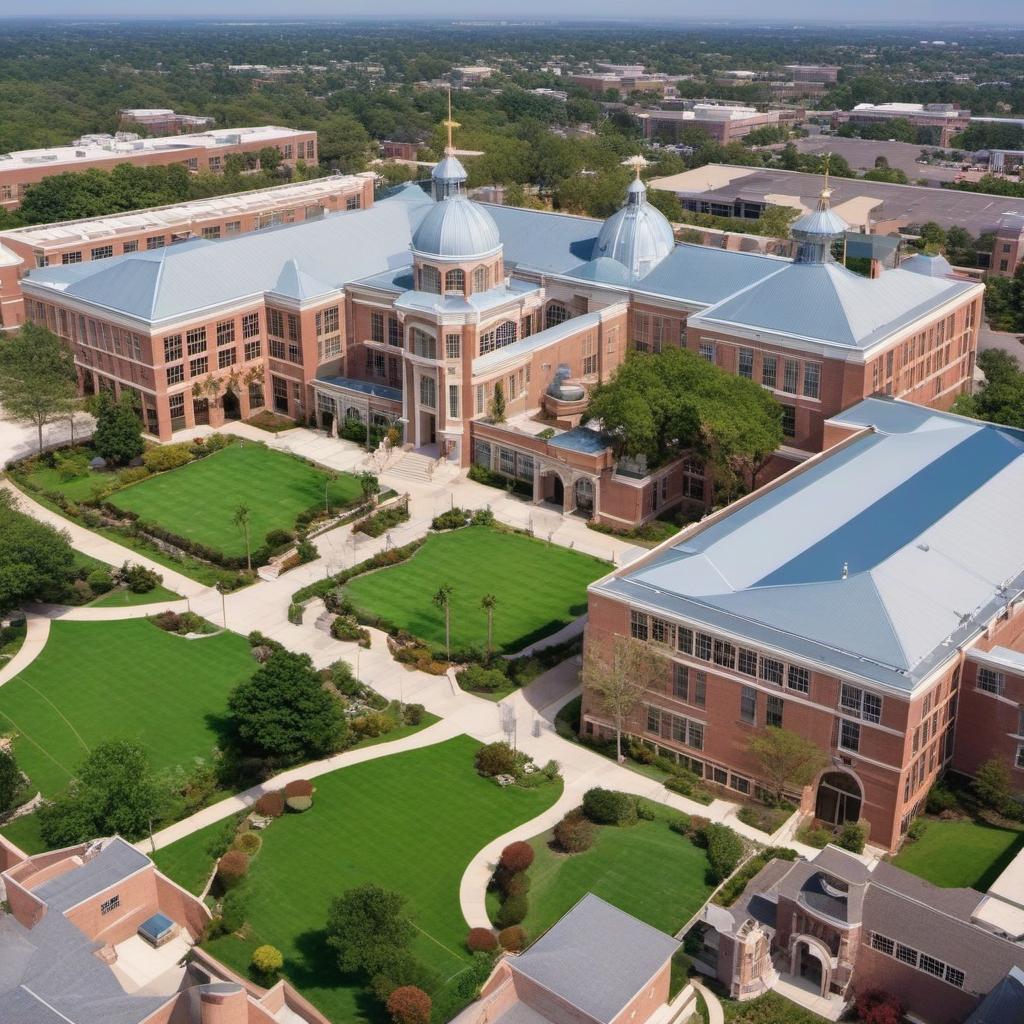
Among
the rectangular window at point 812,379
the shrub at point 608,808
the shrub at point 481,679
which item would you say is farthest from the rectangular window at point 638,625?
the rectangular window at point 812,379

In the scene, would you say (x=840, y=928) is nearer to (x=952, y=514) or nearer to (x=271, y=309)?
(x=952, y=514)

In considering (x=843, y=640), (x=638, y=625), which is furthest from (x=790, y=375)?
(x=843, y=640)

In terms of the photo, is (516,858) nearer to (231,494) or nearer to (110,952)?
(110,952)

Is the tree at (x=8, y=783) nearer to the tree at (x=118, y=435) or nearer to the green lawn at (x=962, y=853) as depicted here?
the tree at (x=118, y=435)

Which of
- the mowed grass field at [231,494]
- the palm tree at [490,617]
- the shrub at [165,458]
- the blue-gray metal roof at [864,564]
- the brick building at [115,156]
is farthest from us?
the brick building at [115,156]

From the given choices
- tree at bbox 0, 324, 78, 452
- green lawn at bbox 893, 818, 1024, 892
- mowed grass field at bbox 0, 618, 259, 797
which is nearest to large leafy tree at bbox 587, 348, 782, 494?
mowed grass field at bbox 0, 618, 259, 797

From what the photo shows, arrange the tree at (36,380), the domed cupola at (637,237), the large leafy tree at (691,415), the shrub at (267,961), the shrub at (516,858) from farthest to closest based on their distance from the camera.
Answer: the domed cupola at (637,237) → the tree at (36,380) → the large leafy tree at (691,415) → the shrub at (516,858) → the shrub at (267,961)
